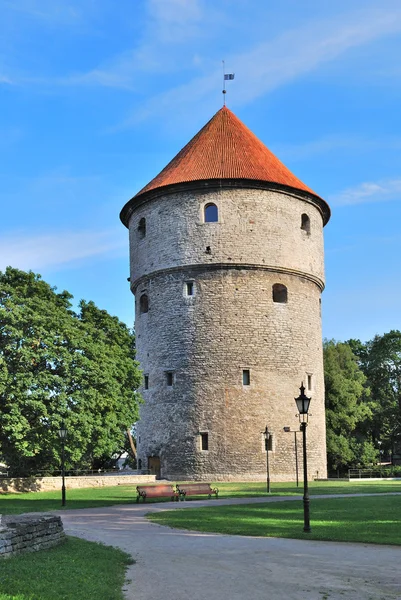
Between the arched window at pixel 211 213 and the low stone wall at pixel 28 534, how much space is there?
74.2 feet

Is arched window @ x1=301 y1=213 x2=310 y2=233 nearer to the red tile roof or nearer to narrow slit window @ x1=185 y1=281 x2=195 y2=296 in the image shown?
the red tile roof

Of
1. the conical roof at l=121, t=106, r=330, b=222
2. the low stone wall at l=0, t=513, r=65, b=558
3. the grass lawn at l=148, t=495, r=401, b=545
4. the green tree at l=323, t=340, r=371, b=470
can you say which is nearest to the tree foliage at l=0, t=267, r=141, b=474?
the grass lawn at l=148, t=495, r=401, b=545

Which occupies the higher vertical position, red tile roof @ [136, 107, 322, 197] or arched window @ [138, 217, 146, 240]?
red tile roof @ [136, 107, 322, 197]

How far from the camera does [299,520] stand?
13.7 metres

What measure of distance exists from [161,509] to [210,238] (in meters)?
16.6

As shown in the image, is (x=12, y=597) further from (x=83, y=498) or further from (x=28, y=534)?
(x=83, y=498)

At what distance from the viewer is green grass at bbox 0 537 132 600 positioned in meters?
6.68

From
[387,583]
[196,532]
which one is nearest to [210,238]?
Result: [196,532]

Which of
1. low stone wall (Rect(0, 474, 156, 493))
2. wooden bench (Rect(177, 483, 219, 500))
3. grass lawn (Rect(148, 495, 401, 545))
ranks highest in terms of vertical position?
grass lawn (Rect(148, 495, 401, 545))

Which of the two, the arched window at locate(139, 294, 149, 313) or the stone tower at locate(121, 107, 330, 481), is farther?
the arched window at locate(139, 294, 149, 313)

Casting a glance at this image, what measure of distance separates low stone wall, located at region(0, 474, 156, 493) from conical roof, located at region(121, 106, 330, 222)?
13.1 metres

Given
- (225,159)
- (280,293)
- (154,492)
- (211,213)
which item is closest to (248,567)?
(154,492)

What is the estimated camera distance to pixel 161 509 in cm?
1692

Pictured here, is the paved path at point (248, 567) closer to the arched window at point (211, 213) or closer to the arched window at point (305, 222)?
the arched window at point (211, 213)
